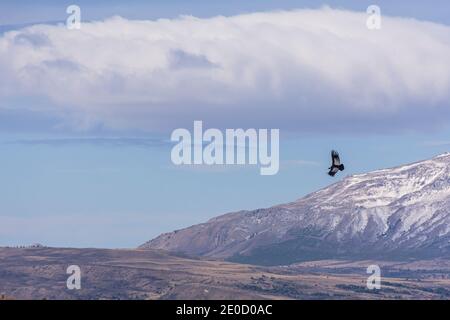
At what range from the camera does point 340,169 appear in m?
199
